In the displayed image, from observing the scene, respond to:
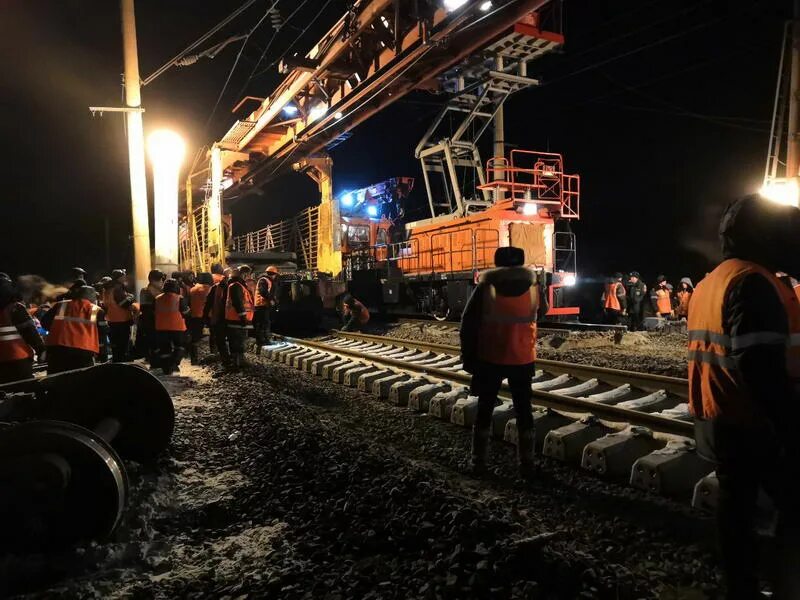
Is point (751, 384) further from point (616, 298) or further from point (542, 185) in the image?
point (616, 298)

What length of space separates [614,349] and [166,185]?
1019 cm

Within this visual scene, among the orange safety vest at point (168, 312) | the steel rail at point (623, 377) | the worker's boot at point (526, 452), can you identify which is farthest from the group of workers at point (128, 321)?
the steel rail at point (623, 377)

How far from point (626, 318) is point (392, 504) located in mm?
13811

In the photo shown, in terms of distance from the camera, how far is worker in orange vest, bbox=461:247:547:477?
4.07m

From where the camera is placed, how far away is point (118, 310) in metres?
9.27

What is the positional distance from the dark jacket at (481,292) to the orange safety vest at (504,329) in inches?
1.3

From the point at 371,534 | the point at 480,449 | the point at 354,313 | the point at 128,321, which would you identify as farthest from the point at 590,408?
the point at 354,313

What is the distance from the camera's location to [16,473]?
295 centimetres

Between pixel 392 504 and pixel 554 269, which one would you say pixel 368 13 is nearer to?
pixel 554 269

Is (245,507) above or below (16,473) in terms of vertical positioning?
below

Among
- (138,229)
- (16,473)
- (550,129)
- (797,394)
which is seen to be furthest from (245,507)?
(550,129)

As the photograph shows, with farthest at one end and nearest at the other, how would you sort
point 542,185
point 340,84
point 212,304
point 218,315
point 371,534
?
point 542,185 < point 340,84 < point 212,304 < point 218,315 < point 371,534

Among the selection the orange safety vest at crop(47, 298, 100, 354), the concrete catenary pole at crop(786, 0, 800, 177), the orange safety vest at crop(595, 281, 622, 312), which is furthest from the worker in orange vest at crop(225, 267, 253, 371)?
the concrete catenary pole at crop(786, 0, 800, 177)

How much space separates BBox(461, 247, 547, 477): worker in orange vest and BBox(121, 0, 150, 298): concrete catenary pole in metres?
8.89
